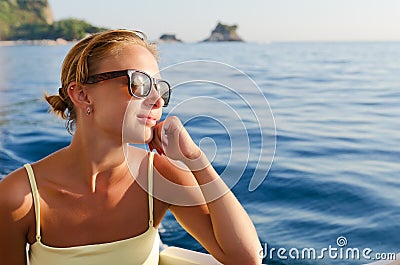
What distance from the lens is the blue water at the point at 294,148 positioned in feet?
3.87

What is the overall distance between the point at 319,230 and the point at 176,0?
60.2ft

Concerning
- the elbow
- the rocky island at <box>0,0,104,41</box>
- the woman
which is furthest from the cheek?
the rocky island at <box>0,0,104,41</box>

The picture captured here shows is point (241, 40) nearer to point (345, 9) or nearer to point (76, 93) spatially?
point (345, 9)

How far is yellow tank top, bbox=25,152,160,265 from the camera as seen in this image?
1169 millimetres

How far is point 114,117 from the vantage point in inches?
44.4

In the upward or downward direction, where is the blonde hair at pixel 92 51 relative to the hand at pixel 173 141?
upward

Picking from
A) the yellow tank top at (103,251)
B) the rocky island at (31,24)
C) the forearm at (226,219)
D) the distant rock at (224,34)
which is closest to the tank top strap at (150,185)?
the yellow tank top at (103,251)

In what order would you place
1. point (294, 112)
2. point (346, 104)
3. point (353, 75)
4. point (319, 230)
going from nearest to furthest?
1. point (319, 230)
2. point (294, 112)
3. point (346, 104)
4. point (353, 75)

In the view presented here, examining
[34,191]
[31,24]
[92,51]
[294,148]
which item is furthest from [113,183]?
[31,24]

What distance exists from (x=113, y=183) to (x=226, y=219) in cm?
26

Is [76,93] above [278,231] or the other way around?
above

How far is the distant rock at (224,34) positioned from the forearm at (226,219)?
19.7 m

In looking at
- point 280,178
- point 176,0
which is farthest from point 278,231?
point 176,0

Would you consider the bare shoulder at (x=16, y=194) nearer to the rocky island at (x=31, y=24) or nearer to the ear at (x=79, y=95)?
the ear at (x=79, y=95)
